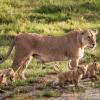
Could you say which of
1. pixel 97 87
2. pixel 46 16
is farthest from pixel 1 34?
pixel 97 87

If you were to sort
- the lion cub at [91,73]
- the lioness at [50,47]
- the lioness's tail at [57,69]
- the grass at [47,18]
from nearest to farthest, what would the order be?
the lion cub at [91,73]
the lioness's tail at [57,69]
the lioness at [50,47]
the grass at [47,18]

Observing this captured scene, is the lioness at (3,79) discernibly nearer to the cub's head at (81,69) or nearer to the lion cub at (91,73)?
the cub's head at (81,69)

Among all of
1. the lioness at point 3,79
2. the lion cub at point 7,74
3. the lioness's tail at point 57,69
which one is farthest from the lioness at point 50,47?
the lioness at point 3,79

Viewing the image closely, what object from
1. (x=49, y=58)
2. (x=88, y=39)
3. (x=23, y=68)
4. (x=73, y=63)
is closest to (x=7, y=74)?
(x=23, y=68)

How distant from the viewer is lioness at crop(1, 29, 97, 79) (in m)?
15.8

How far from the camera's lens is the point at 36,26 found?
72.3 feet

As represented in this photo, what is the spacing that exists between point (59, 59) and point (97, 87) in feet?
5.91

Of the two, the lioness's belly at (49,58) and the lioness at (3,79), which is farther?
the lioness's belly at (49,58)

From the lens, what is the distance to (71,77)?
14.7 m

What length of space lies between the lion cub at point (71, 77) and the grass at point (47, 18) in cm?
245

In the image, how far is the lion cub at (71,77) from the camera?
14.6 metres

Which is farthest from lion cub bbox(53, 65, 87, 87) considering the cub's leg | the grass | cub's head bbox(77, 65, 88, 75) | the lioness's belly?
the grass

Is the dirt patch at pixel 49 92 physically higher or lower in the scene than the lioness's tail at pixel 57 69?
lower

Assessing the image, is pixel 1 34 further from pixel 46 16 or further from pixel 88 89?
pixel 88 89
